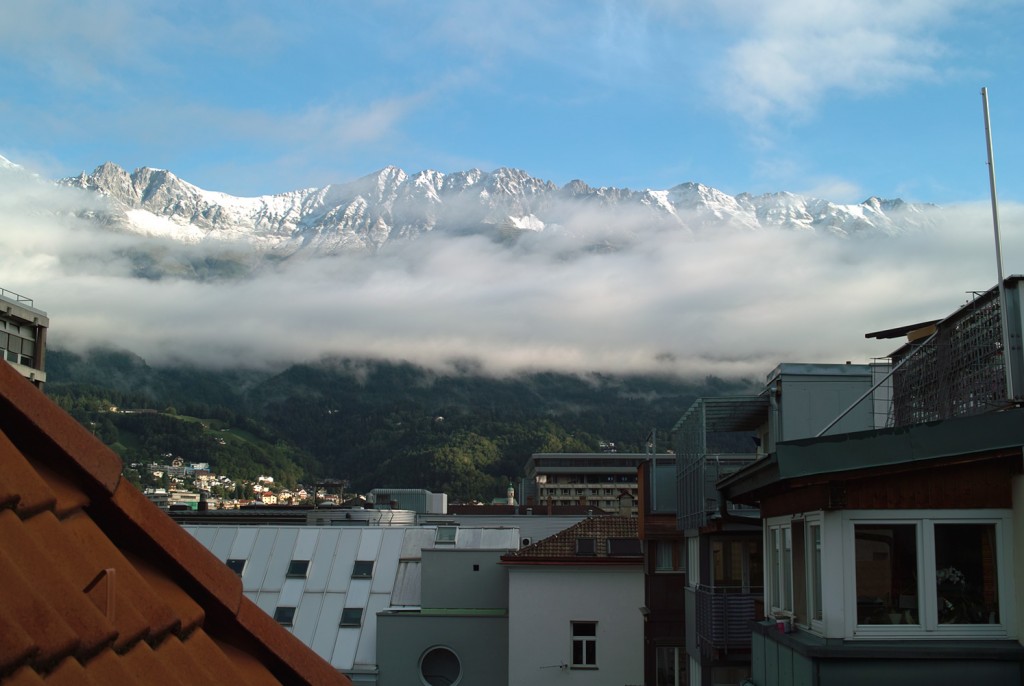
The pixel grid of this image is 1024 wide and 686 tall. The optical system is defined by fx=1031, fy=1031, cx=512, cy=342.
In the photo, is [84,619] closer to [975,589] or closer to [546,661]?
[975,589]

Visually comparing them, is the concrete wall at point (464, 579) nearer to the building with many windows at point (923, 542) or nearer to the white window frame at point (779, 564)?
the white window frame at point (779, 564)

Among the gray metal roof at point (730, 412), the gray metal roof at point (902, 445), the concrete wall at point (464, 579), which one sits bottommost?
the concrete wall at point (464, 579)

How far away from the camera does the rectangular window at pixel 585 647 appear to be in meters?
37.1

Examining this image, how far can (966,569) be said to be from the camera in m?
10.4

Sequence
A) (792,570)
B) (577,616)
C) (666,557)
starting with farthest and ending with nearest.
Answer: (577,616) < (666,557) < (792,570)

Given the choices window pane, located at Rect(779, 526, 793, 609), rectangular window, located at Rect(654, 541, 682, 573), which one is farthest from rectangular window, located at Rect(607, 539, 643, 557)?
window pane, located at Rect(779, 526, 793, 609)

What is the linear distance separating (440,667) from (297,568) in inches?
354

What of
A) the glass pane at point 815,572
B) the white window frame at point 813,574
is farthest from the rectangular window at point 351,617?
the glass pane at point 815,572

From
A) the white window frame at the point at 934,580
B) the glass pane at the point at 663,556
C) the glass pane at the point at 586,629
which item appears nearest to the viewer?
the white window frame at the point at 934,580

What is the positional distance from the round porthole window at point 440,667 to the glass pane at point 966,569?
1215 inches

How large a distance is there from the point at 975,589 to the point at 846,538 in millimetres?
1332

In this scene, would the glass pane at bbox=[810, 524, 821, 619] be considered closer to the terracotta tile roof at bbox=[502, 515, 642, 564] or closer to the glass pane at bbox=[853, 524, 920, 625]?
the glass pane at bbox=[853, 524, 920, 625]

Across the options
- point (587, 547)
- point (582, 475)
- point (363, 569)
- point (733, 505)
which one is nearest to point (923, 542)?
point (733, 505)

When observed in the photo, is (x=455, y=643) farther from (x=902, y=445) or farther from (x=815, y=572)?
(x=902, y=445)
